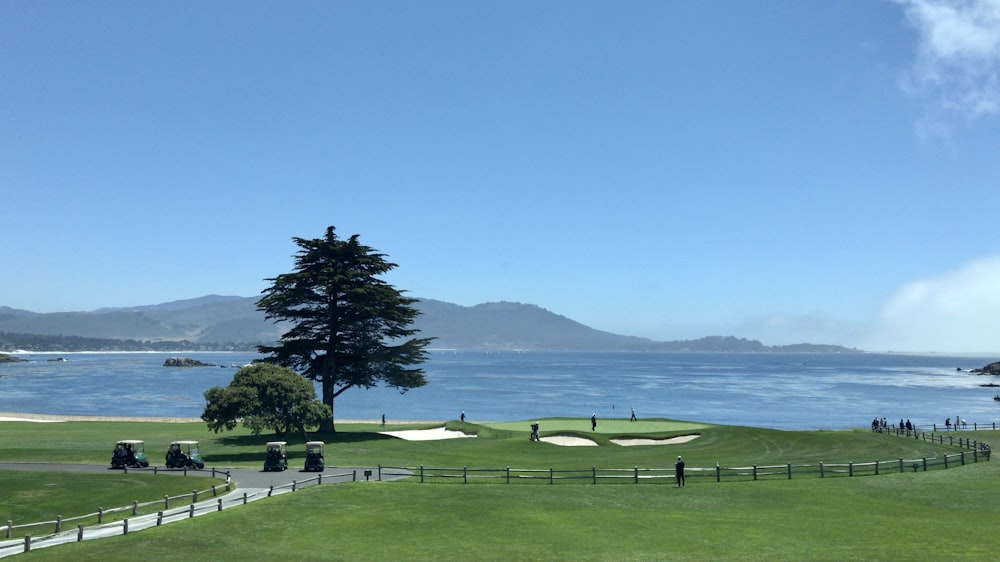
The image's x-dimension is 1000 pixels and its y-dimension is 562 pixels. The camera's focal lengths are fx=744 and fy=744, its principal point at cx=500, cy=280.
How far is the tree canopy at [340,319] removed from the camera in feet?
206

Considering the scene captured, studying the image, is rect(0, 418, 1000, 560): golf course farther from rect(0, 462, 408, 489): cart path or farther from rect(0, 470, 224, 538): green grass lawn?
rect(0, 462, 408, 489): cart path

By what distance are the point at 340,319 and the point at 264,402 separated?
13.0 m

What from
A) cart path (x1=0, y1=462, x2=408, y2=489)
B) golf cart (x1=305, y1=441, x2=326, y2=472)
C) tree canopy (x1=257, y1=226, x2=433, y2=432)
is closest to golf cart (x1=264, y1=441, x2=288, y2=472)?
cart path (x1=0, y1=462, x2=408, y2=489)

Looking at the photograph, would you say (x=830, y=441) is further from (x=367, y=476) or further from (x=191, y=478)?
(x=191, y=478)

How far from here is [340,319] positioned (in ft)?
209

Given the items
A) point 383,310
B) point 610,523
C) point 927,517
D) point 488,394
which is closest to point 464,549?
point 610,523

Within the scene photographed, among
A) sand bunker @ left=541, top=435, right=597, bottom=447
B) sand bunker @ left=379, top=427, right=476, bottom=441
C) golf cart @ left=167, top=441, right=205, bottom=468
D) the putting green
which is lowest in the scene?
sand bunker @ left=379, top=427, right=476, bottom=441

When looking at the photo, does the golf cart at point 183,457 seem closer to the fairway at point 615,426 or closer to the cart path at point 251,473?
the cart path at point 251,473

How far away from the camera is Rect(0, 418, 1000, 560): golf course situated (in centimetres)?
2419

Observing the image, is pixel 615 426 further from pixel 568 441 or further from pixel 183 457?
pixel 183 457

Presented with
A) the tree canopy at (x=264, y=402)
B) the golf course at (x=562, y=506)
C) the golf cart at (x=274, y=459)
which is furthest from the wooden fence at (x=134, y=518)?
the tree canopy at (x=264, y=402)

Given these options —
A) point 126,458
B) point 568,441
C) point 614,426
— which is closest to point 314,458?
point 126,458

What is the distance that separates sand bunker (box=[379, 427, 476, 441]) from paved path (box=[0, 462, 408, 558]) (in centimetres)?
2123

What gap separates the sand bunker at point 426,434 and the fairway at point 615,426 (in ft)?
12.1
